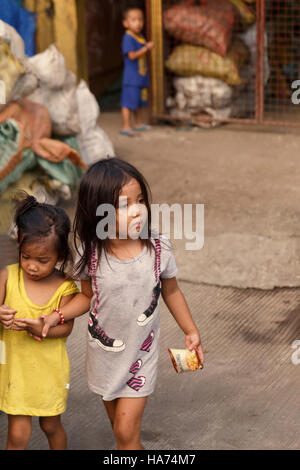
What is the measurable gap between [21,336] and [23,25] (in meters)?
4.15

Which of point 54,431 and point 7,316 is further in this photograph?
point 54,431

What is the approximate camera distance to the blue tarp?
235 inches

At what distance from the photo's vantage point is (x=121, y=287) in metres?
2.49

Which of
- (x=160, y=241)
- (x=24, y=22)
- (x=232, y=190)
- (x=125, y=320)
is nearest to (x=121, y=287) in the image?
(x=125, y=320)

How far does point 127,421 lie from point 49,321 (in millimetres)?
414

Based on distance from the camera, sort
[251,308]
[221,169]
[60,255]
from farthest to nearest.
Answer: [221,169]
[251,308]
[60,255]

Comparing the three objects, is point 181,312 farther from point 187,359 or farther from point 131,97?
point 131,97

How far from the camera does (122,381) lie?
2.52m

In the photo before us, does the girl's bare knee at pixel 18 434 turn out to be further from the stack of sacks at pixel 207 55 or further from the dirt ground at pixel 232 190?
the stack of sacks at pixel 207 55

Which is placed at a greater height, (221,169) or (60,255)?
(60,255)

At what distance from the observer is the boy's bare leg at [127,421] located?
8.27 feet
